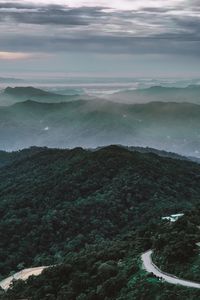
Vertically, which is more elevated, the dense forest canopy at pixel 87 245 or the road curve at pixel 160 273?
the road curve at pixel 160 273

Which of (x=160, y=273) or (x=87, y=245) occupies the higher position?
(x=160, y=273)

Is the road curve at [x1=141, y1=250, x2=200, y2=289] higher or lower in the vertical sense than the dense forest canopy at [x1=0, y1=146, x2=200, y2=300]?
higher

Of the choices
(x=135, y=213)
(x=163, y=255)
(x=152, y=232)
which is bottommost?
(x=135, y=213)

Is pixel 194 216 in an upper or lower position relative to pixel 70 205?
upper

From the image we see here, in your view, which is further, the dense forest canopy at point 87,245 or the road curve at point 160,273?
the dense forest canopy at point 87,245

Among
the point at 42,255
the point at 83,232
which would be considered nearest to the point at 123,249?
the point at 42,255

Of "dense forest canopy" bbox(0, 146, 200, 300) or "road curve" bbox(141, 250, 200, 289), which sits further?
"dense forest canopy" bbox(0, 146, 200, 300)

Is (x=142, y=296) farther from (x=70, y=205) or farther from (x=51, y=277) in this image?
(x=70, y=205)

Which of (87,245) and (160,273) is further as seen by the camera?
(87,245)
